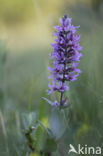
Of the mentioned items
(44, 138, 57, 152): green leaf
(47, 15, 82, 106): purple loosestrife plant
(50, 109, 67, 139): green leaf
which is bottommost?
(44, 138, 57, 152): green leaf

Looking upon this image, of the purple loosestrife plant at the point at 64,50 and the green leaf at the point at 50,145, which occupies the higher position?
the purple loosestrife plant at the point at 64,50

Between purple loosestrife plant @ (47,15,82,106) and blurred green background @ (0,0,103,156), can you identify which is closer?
purple loosestrife plant @ (47,15,82,106)

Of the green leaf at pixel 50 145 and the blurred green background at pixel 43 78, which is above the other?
the blurred green background at pixel 43 78

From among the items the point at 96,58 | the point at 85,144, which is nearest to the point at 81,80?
the point at 96,58

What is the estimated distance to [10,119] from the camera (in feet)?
3.10

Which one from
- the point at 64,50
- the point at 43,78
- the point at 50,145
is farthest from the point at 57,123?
the point at 43,78

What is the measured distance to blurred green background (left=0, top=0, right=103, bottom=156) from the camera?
76cm

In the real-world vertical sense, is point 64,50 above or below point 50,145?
above

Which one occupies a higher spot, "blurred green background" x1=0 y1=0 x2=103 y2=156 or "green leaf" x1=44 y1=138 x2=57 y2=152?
"blurred green background" x1=0 y1=0 x2=103 y2=156

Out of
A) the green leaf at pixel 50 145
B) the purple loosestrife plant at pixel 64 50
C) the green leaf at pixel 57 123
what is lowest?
the green leaf at pixel 50 145

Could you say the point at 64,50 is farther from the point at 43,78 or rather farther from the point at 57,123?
the point at 43,78

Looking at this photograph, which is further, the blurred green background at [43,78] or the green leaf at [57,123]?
the blurred green background at [43,78]

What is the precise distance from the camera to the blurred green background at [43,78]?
0.76 m

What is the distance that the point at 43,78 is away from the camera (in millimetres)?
1463
